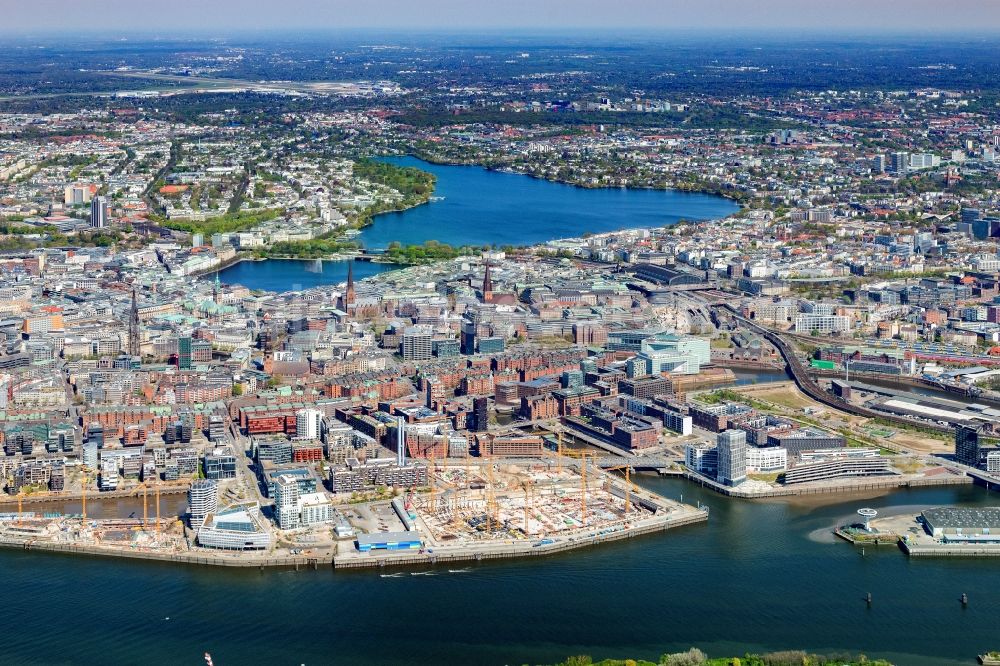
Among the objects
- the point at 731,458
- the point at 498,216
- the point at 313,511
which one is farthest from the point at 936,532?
the point at 498,216

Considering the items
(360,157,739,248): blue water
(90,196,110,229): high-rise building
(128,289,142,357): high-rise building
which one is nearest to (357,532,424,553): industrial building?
(128,289,142,357): high-rise building

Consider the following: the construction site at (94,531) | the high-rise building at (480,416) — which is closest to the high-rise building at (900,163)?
the high-rise building at (480,416)

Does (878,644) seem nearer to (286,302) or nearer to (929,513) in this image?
(929,513)

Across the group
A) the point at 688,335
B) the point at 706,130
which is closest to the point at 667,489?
the point at 688,335

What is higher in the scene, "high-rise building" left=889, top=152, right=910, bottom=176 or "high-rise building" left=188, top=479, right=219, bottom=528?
"high-rise building" left=889, top=152, right=910, bottom=176

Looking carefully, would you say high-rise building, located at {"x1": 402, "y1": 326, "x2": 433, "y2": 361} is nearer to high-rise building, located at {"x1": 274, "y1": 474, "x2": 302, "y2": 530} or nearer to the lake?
the lake
